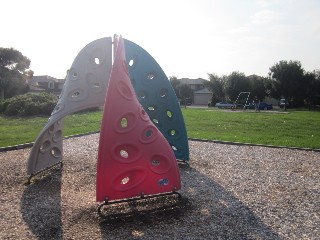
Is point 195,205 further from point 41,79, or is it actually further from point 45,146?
point 41,79

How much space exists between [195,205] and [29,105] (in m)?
22.0

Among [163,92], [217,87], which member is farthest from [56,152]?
[217,87]

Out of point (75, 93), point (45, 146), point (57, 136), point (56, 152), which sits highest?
point (75, 93)

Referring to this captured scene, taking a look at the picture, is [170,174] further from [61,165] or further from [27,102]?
[27,102]

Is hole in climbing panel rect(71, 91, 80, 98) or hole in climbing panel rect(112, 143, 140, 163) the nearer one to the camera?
hole in climbing panel rect(112, 143, 140, 163)

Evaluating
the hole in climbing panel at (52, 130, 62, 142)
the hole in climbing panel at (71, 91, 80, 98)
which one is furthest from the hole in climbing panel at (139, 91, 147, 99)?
the hole in climbing panel at (52, 130, 62, 142)

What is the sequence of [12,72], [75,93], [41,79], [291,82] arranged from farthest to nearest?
[41,79] → [291,82] → [12,72] → [75,93]

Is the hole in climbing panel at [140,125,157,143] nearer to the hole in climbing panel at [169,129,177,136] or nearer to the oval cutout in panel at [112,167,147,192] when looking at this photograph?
the oval cutout in panel at [112,167,147,192]

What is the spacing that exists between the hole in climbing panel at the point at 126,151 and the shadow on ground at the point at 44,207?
4.90ft

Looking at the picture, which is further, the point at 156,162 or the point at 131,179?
the point at 156,162

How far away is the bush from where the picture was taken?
25.7m

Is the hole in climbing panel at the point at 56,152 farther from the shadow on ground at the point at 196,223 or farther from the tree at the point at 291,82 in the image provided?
the tree at the point at 291,82

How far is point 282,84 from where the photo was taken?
5291 cm

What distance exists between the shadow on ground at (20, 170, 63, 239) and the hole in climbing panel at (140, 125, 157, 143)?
6.87 feet
